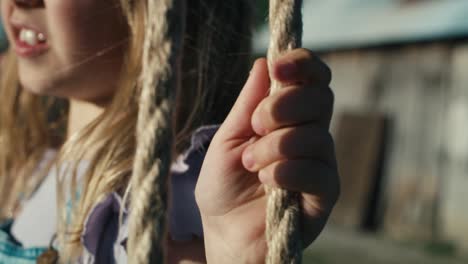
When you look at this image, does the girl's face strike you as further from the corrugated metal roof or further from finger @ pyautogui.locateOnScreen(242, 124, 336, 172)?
the corrugated metal roof

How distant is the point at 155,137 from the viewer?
24.9 inches

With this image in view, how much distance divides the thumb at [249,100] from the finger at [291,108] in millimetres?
32

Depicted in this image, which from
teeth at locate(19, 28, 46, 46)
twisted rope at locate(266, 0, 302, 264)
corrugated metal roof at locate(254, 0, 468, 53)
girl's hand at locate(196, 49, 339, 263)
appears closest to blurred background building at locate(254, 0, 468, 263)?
corrugated metal roof at locate(254, 0, 468, 53)

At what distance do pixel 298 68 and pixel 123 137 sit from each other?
513mm

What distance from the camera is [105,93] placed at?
124cm

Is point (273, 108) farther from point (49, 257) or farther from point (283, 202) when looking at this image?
point (49, 257)

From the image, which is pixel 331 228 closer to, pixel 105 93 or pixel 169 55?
pixel 105 93

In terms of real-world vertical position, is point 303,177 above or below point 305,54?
below

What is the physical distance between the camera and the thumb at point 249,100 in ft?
2.48

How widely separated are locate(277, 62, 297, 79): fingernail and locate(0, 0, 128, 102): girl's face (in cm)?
55

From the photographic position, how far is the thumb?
Answer: 29.8 inches

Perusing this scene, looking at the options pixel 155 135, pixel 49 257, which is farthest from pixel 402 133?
pixel 155 135

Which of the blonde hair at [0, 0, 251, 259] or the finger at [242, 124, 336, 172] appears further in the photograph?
the blonde hair at [0, 0, 251, 259]

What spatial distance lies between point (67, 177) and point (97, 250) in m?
0.23
